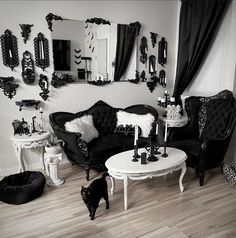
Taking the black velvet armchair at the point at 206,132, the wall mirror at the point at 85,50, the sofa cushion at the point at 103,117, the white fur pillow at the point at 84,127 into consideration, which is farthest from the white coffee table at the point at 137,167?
the wall mirror at the point at 85,50

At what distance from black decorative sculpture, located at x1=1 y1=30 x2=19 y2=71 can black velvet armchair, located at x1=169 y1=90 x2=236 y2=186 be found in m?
2.51

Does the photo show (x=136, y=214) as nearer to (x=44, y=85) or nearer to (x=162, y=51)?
(x=44, y=85)

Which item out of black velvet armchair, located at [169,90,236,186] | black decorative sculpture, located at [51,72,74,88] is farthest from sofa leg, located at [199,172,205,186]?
black decorative sculpture, located at [51,72,74,88]

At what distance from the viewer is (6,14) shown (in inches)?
128

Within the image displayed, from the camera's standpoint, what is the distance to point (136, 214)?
2652 millimetres

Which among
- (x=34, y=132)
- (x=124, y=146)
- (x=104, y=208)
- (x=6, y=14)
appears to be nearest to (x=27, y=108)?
(x=34, y=132)

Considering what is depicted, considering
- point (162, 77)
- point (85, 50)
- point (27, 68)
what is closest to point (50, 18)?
point (85, 50)

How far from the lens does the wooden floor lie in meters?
2.37

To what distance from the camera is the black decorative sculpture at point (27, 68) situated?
348 centimetres

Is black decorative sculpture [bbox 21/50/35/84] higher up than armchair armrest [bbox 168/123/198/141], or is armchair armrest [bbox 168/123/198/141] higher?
black decorative sculpture [bbox 21/50/35/84]

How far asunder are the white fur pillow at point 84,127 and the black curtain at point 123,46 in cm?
94

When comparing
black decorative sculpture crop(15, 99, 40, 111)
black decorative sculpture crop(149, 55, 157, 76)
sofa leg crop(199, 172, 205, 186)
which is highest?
black decorative sculpture crop(149, 55, 157, 76)

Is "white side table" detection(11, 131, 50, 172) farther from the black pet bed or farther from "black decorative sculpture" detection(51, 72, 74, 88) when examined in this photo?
"black decorative sculpture" detection(51, 72, 74, 88)

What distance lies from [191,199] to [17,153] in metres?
2.32
